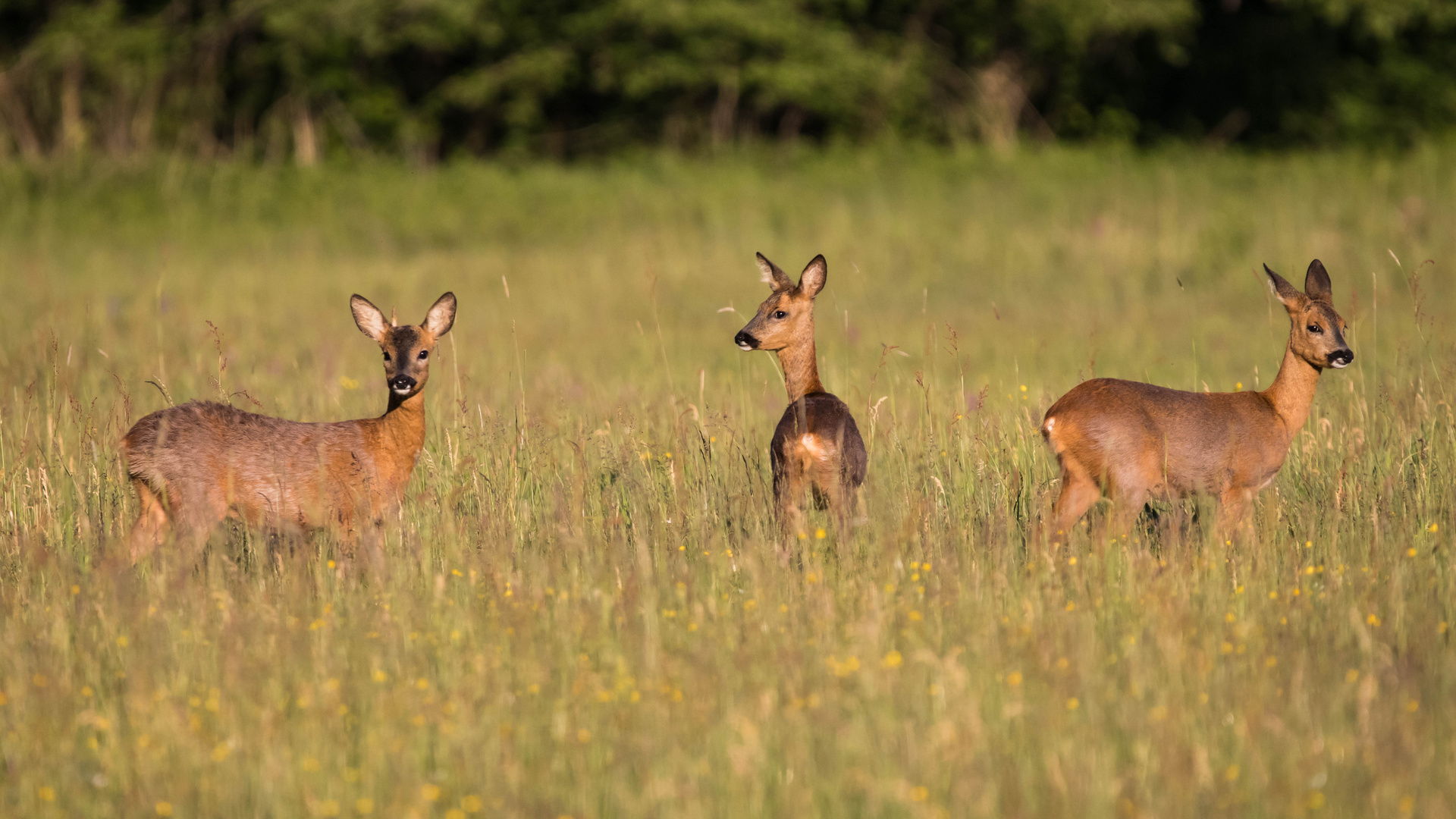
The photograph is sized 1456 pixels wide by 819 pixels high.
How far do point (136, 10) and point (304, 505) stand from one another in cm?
2512

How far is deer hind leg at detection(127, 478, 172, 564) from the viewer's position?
5211mm

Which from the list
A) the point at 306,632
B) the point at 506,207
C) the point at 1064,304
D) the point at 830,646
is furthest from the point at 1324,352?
→ the point at 506,207

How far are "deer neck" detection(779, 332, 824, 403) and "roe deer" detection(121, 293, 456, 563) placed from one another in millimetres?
1588

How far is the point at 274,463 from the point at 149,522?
0.50 metres

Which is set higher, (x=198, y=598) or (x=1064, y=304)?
(x=1064, y=304)

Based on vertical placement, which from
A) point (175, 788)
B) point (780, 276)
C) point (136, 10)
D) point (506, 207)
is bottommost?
point (175, 788)

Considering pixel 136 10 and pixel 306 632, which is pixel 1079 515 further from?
pixel 136 10

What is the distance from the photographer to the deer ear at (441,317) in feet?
19.3

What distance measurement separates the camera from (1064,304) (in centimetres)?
1314

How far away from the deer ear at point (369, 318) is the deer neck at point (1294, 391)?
139 inches

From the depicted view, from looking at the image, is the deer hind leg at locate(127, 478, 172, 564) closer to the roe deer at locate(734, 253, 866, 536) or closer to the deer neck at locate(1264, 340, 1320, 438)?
the roe deer at locate(734, 253, 866, 536)

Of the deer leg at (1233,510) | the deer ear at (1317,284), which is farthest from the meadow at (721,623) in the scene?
the deer ear at (1317,284)

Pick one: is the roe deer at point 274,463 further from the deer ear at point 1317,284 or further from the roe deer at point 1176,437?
the deer ear at point 1317,284

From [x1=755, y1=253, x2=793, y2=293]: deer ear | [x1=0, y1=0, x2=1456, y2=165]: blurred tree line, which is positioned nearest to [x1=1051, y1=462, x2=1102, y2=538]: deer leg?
[x1=755, y1=253, x2=793, y2=293]: deer ear
